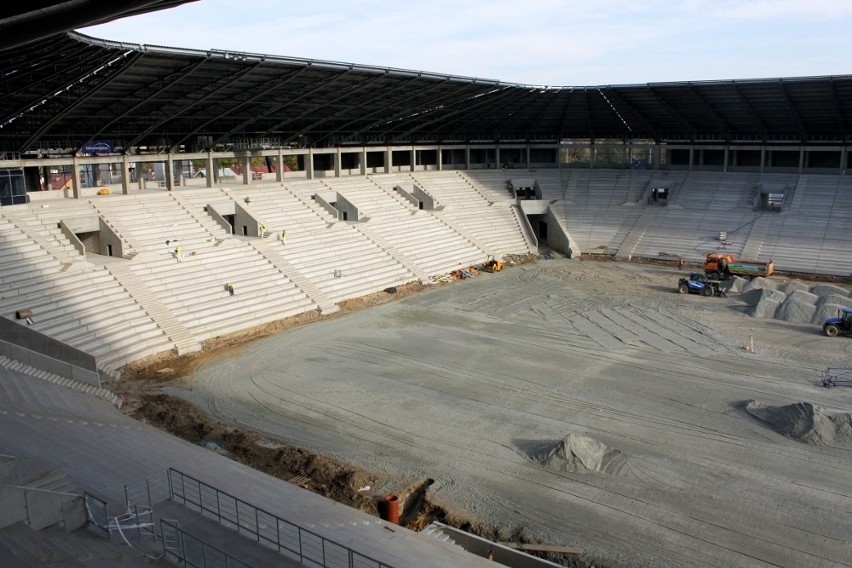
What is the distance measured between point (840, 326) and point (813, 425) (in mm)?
12058

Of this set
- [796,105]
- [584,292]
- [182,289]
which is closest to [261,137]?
[182,289]

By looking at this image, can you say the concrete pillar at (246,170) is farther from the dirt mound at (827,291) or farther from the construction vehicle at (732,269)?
the dirt mound at (827,291)

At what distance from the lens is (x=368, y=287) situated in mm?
38469

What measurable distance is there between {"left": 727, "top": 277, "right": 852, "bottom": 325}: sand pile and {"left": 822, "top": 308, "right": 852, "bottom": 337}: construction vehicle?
1.85 metres

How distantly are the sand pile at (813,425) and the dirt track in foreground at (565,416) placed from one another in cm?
32

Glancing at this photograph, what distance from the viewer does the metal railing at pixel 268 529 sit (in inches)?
490

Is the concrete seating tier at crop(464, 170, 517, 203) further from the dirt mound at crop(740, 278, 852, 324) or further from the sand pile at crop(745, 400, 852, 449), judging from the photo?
the sand pile at crop(745, 400, 852, 449)

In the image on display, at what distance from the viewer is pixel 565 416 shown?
21.8 m

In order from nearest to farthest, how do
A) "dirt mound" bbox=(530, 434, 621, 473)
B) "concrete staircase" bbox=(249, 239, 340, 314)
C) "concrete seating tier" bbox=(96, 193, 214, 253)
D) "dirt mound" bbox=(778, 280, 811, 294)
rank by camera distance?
1. "dirt mound" bbox=(530, 434, 621, 473)
2. "concrete seating tier" bbox=(96, 193, 214, 253)
3. "dirt mound" bbox=(778, 280, 811, 294)
4. "concrete staircase" bbox=(249, 239, 340, 314)

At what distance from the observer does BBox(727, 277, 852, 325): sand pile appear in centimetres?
3228

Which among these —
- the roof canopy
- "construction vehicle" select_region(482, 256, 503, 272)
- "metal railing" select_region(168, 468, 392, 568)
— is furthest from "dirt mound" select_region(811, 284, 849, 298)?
"metal railing" select_region(168, 468, 392, 568)

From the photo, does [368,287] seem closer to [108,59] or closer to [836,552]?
[108,59]

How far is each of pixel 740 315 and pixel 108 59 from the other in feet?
94.2

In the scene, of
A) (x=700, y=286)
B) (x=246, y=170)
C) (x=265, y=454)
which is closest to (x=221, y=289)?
(x=246, y=170)
